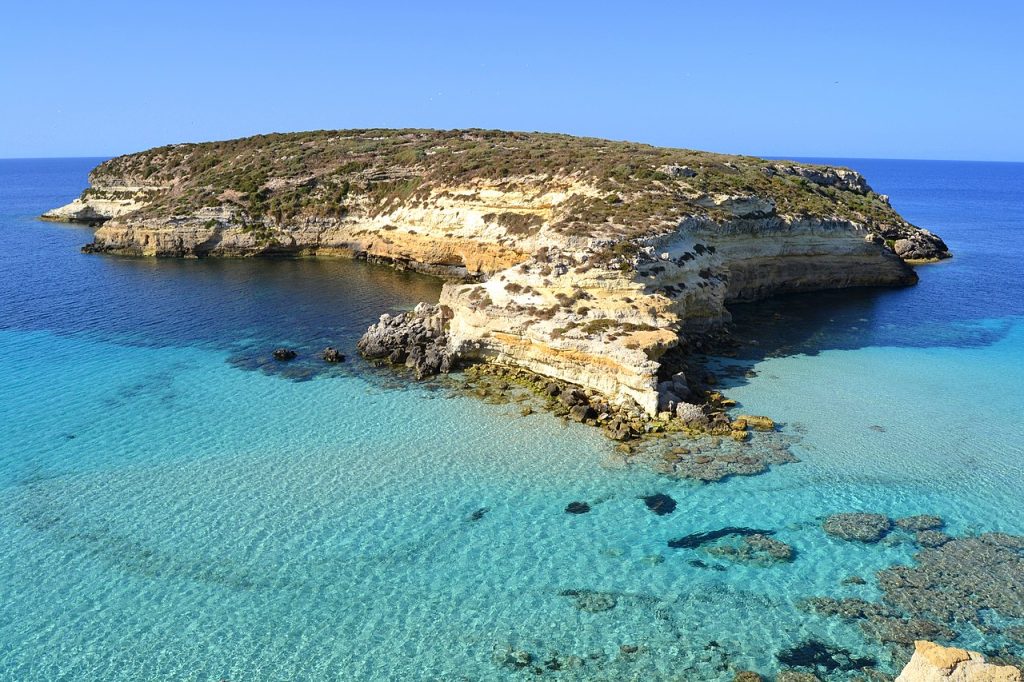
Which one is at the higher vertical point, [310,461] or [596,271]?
[596,271]

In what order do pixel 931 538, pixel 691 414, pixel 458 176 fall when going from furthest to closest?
pixel 458 176 → pixel 691 414 → pixel 931 538

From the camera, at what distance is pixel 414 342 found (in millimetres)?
35969

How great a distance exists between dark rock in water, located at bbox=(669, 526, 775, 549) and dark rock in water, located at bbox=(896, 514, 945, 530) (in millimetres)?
4303

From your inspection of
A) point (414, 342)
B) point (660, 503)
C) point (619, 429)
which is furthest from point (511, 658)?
point (414, 342)

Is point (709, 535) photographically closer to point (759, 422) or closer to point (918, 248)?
point (759, 422)

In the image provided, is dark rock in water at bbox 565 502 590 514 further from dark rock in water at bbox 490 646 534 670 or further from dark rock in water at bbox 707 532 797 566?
dark rock in water at bbox 490 646 534 670

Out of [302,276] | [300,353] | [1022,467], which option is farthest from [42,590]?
[302,276]

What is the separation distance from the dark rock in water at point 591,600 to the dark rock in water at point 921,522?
1018cm

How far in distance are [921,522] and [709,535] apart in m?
6.93

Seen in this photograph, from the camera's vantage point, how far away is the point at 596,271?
35562mm

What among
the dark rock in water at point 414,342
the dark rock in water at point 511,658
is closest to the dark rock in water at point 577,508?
the dark rock in water at point 511,658

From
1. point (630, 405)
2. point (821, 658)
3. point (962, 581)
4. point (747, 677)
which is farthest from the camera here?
point (630, 405)

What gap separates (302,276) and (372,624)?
45518mm

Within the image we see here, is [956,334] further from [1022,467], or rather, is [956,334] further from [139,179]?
[139,179]
